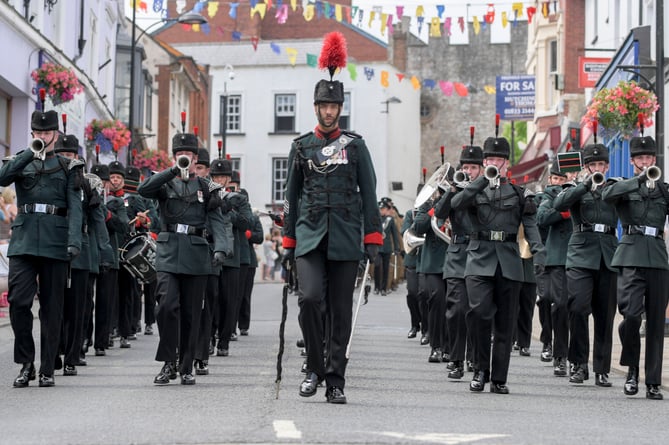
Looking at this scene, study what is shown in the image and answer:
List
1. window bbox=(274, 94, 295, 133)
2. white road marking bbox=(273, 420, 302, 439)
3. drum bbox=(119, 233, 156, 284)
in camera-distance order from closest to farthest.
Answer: white road marking bbox=(273, 420, 302, 439) → drum bbox=(119, 233, 156, 284) → window bbox=(274, 94, 295, 133)

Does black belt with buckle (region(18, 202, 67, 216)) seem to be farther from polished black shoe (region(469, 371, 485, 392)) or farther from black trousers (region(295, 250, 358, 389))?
polished black shoe (region(469, 371, 485, 392))

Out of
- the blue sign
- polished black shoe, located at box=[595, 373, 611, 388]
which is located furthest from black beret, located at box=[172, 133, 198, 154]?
the blue sign

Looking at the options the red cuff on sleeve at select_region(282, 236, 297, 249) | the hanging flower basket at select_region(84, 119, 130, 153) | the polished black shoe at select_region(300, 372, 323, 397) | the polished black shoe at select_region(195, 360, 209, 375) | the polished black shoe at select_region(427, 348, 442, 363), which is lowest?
the polished black shoe at select_region(427, 348, 442, 363)

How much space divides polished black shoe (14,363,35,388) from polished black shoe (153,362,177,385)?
1.03 m

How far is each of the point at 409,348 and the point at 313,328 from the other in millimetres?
7106

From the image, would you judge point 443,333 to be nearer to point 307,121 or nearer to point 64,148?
point 64,148

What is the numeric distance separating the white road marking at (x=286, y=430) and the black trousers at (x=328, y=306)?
141 centimetres

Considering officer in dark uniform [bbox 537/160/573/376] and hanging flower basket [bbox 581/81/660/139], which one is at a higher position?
hanging flower basket [bbox 581/81/660/139]

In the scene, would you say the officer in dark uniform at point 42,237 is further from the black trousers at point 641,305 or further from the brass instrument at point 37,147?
the black trousers at point 641,305

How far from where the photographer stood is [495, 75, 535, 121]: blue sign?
49.2 meters

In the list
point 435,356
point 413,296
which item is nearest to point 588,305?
point 435,356

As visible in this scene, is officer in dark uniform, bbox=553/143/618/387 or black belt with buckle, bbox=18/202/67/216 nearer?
black belt with buckle, bbox=18/202/67/216

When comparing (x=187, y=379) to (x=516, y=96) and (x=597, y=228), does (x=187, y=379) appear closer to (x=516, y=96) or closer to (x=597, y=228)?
(x=597, y=228)

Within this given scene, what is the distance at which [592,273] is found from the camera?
40.2 ft
